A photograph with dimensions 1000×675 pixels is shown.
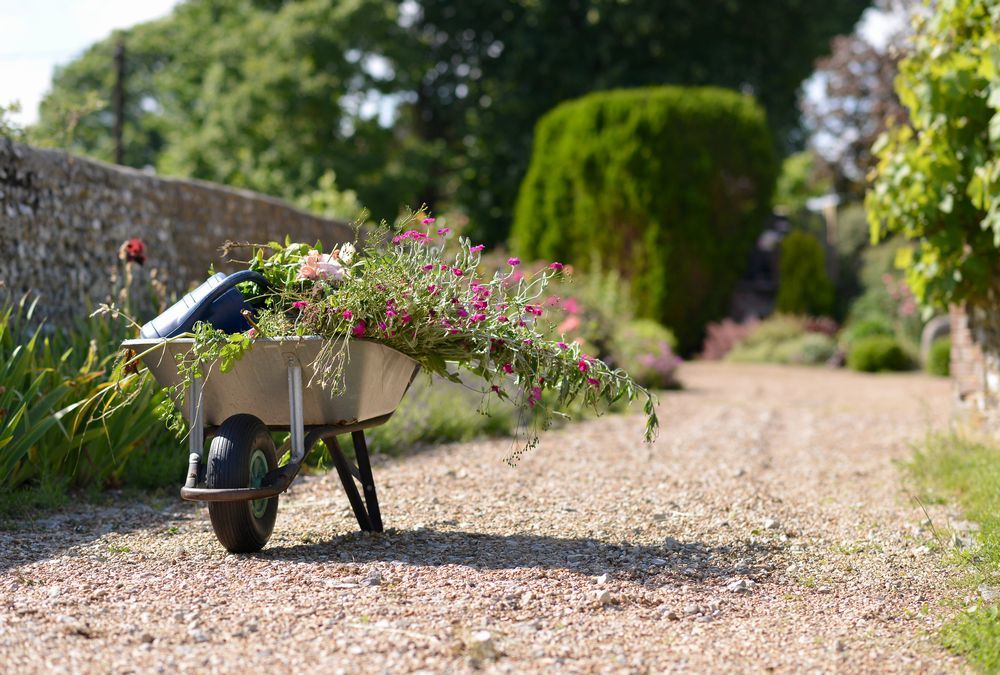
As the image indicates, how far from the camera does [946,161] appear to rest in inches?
201

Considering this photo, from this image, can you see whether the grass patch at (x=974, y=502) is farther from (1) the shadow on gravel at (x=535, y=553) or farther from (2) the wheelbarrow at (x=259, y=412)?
(2) the wheelbarrow at (x=259, y=412)

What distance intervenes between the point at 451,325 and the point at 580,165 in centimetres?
1094

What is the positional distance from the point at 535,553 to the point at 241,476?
99 cm

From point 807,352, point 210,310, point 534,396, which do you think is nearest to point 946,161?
point 534,396

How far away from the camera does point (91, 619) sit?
2.49 meters

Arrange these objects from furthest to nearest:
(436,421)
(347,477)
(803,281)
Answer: (803,281), (436,421), (347,477)

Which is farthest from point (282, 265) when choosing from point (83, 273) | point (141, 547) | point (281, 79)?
point (281, 79)

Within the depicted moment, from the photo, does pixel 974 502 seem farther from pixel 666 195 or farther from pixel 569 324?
pixel 666 195

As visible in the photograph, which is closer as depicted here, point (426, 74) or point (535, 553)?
point (535, 553)

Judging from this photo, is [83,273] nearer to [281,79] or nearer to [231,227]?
[231,227]

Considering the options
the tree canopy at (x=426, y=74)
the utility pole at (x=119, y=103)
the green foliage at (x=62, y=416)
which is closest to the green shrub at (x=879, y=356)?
the tree canopy at (x=426, y=74)

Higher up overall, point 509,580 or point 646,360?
point 646,360

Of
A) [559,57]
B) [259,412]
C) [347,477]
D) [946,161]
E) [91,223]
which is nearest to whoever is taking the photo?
[259,412]

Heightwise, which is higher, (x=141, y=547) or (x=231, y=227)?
(x=231, y=227)
